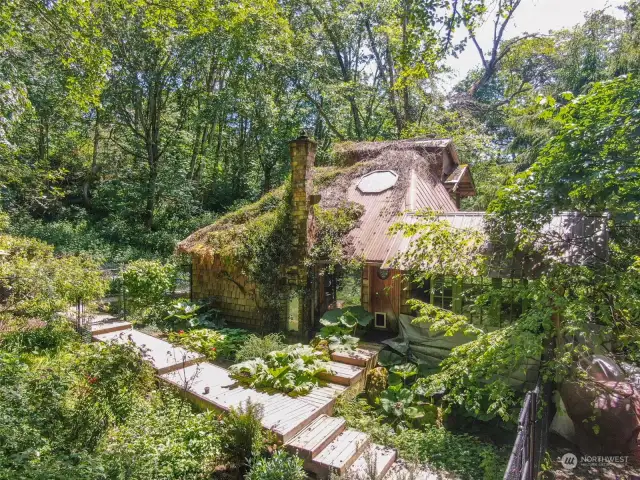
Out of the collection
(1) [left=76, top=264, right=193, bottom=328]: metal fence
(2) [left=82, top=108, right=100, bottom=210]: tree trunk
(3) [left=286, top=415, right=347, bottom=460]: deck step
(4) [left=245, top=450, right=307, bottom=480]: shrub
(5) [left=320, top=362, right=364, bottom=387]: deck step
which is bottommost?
(3) [left=286, top=415, right=347, bottom=460]: deck step

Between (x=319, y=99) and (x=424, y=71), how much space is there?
16.4m

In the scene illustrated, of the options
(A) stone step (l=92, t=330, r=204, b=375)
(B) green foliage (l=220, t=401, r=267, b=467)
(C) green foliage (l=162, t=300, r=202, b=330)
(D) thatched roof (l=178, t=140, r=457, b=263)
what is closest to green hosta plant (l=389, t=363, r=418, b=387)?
(D) thatched roof (l=178, t=140, r=457, b=263)

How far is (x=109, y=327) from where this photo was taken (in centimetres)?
929

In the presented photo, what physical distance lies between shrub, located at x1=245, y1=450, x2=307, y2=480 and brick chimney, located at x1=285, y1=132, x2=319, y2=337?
4799 millimetres

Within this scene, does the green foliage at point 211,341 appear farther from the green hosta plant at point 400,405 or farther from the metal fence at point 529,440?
the metal fence at point 529,440

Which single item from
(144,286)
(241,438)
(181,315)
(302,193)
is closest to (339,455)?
(241,438)

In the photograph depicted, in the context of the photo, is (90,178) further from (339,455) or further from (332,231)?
(339,455)

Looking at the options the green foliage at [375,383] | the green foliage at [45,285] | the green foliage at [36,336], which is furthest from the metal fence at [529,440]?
the green foliage at [45,285]

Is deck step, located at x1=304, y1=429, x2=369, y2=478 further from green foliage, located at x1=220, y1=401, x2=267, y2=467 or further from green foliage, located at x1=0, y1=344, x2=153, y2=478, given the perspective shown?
green foliage, located at x1=0, y1=344, x2=153, y2=478

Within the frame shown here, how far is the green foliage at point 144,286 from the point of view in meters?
10.3

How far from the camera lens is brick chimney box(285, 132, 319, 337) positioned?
30.4 ft

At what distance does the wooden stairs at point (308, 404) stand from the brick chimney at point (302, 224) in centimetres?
195

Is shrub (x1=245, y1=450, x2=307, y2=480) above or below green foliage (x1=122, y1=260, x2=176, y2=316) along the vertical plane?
below

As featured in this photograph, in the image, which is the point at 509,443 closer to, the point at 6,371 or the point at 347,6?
the point at 6,371
